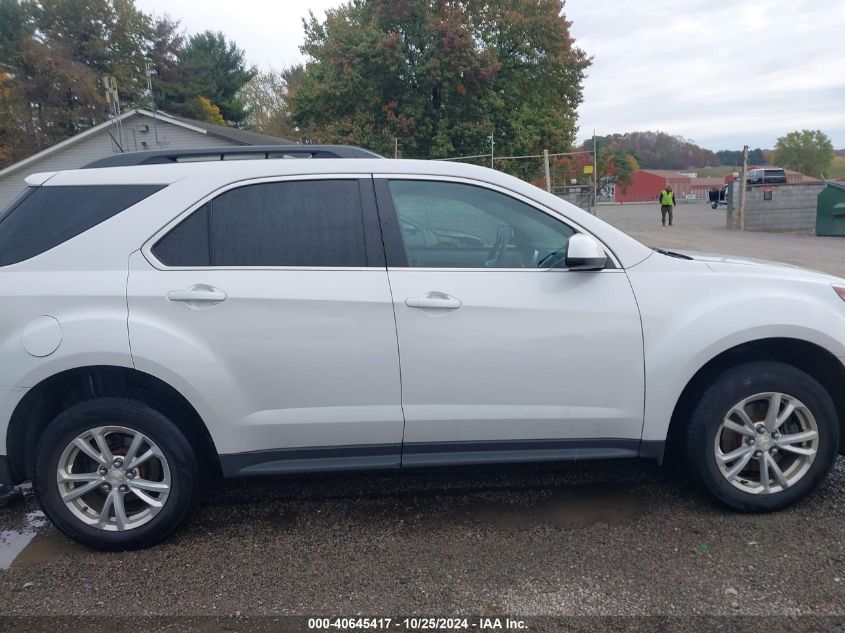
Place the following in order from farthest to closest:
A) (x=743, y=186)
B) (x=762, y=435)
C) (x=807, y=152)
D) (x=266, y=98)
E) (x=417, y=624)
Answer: (x=807, y=152), (x=266, y=98), (x=743, y=186), (x=762, y=435), (x=417, y=624)

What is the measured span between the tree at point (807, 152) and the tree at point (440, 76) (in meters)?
48.6

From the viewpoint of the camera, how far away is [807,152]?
70250 mm

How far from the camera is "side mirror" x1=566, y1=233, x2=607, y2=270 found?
10.4 feet

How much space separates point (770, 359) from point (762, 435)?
0.41 meters

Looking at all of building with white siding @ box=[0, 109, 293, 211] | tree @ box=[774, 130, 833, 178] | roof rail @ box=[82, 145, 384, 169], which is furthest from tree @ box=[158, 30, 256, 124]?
tree @ box=[774, 130, 833, 178]

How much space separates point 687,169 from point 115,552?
126874mm

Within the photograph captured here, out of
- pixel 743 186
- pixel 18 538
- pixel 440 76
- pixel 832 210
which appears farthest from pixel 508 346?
pixel 440 76

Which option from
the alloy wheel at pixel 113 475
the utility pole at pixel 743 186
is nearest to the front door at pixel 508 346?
the alloy wheel at pixel 113 475

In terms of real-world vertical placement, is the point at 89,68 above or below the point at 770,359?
above

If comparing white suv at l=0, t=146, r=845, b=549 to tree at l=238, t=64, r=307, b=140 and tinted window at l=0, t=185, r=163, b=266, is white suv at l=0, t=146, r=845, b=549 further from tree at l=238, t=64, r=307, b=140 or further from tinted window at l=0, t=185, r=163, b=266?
tree at l=238, t=64, r=307, b=140

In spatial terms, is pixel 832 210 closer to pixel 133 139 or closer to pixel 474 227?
pixel 474 227

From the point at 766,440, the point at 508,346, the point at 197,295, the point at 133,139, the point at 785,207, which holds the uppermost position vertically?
the point at 133,139

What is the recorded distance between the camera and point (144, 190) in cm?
334

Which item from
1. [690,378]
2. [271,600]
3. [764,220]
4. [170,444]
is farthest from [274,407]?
[764,220]
